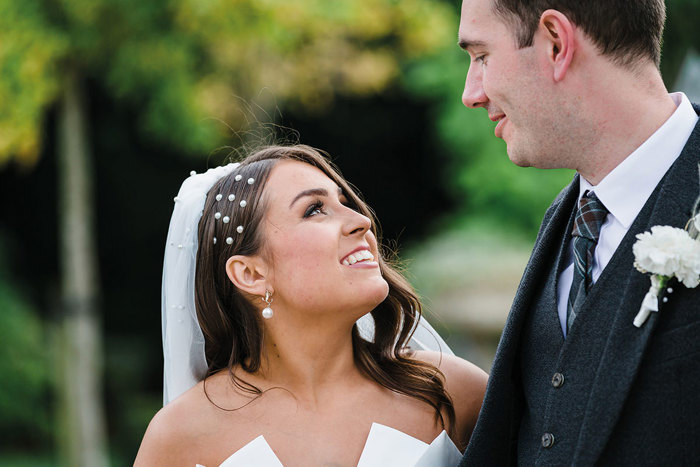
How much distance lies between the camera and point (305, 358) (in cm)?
296

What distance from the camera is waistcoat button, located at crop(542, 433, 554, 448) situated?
87.0 inches

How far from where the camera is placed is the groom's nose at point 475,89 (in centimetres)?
254

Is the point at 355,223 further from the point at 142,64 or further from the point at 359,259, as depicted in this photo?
the point at 142,64

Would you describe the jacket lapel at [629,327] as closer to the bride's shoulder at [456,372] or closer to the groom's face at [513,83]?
the groom's face at [513,83]

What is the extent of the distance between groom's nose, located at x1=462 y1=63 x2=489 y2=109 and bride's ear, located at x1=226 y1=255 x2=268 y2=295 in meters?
0.93

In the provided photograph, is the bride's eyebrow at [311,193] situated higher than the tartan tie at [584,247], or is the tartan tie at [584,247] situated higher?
the tartan tie at [584,247]

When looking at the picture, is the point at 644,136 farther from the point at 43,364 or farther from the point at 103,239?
the point at 103,239

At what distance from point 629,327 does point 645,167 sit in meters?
0.45

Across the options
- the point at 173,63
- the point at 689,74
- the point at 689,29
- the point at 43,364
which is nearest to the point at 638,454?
the point at 689,74

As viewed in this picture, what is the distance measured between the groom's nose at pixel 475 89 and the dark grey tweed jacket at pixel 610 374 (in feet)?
1.73

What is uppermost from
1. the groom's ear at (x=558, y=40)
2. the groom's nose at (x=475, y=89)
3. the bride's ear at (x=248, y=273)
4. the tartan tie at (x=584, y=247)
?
the groom's ear at (x=558, y=40)

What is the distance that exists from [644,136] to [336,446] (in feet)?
4.62

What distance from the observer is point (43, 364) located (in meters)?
9.30

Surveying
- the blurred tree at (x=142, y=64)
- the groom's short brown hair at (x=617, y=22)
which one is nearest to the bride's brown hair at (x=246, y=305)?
the groom's short brown hair at (x=617, y=22)
